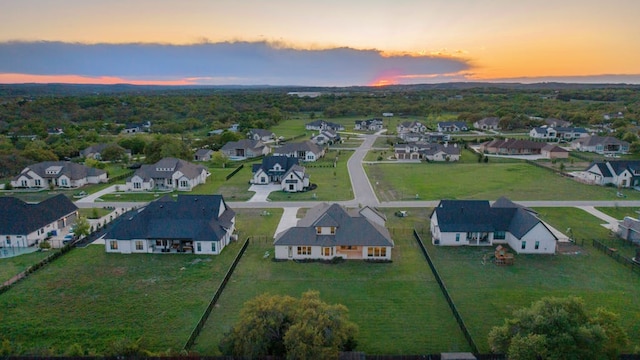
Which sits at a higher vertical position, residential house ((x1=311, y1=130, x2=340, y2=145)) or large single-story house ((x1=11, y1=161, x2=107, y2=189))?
residential house ((x1=311, y1=130, x2=340, y2=145))

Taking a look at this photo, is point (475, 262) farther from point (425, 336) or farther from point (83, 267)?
point (83, 267)

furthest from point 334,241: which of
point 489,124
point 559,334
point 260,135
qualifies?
point 489,124

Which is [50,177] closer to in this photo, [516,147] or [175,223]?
[175,223]

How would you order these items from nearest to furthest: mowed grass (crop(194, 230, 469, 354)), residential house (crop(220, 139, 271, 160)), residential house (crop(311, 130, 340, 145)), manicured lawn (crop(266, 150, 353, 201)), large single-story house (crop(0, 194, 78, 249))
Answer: mowed grass (crop(194, 230, 469, 354)) → large single-story house (crop(0, 194, 78, 249)) → manicured lawn (crop(266, 150, 353, 201)) → residential house (crop(220, 139, 271, 160)) → residential house (crop(311, 130, 340, 145))

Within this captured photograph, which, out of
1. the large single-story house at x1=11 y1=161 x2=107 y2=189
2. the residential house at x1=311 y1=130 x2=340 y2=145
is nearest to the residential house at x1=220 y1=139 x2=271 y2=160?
the residential house at x1=311 y1=130 x2=340 y2=145

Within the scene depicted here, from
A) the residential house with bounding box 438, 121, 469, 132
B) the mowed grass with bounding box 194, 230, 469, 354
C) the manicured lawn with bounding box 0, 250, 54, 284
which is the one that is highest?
the residential house with bounding box 438, 121, 469, 132

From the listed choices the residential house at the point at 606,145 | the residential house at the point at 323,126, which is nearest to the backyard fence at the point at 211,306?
the residential house at the point at 606,145

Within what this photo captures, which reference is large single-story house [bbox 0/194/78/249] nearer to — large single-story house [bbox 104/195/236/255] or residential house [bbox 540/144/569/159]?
large single-story house [bbox 104/195/236/255]

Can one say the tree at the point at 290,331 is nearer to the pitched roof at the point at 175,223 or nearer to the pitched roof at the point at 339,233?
the pitched roof at the point at 339,233
